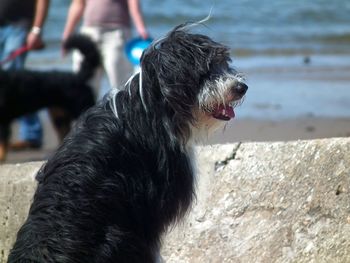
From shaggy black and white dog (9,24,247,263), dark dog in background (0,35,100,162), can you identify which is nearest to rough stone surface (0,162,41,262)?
shaggy black and white dog (9,24,247,263)

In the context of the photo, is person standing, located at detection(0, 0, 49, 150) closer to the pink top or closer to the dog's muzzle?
the pink top

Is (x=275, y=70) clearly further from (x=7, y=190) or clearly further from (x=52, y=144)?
(x=7, y=190)

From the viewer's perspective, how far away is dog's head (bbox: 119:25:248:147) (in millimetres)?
3342

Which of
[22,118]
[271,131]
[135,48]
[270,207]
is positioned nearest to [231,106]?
[270,207]

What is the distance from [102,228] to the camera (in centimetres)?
326

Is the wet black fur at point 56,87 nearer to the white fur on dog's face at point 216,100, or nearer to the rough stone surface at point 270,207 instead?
the rough stone surface at point 270,207

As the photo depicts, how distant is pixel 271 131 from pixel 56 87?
2.31 meters

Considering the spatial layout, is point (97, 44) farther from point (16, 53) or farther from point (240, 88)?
point (240, 88)

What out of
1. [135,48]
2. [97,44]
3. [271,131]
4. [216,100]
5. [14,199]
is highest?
[216,100]

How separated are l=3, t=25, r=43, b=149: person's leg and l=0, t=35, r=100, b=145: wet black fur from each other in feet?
0.54

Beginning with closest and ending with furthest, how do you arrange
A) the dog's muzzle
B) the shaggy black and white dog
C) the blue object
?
1. the shaggy black and white dog
2. the dog's muzzle
3. the blue object

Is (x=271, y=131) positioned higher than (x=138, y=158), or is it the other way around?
(x=138, y=158)

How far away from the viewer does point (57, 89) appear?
7.54 meters

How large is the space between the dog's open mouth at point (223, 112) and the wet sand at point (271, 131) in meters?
4.77
